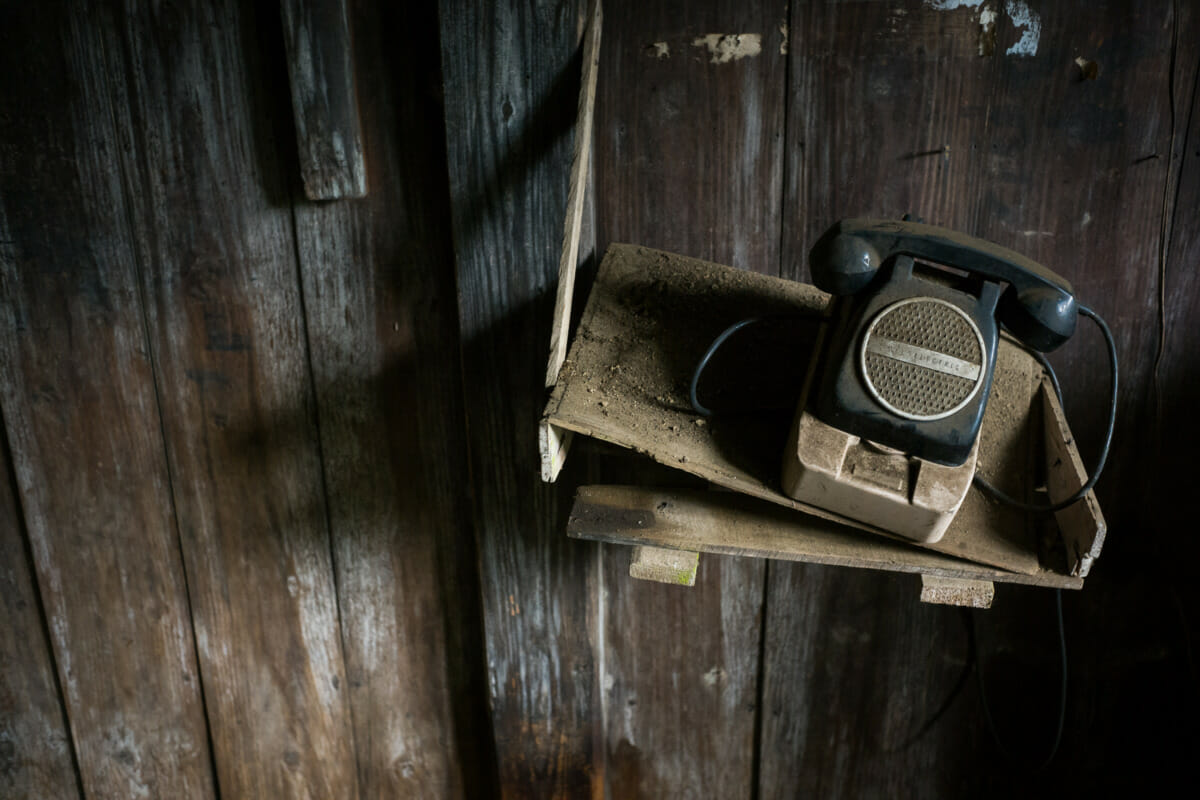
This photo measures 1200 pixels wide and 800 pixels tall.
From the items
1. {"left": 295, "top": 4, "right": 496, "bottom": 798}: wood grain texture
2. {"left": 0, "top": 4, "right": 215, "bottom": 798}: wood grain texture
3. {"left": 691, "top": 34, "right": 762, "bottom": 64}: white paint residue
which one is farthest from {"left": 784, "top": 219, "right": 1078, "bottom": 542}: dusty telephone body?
{"left": 0, "top": 4, "right": 215, "bottom": 798}: wood grain texture

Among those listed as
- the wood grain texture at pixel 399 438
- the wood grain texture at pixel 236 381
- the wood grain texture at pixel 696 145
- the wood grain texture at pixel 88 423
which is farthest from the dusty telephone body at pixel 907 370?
the wood grain texture at pixel 88 423

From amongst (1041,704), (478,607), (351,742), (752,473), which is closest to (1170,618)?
(1041,704)

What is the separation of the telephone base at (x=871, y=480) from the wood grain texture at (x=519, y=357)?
0.32m

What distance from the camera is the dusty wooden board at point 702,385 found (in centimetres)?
64

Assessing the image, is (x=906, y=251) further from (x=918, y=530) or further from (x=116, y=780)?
(x=116, y=780)

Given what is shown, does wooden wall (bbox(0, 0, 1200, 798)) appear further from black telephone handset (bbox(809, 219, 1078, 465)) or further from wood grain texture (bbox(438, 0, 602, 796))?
black telephone handset (bbox(809, 219, 1078, 465))

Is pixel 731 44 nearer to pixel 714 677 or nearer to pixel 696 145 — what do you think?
pixel 696 145

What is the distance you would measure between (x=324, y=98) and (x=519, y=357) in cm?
34

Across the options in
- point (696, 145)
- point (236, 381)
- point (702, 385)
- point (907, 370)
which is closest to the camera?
point (907, 370)

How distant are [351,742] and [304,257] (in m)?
0.71

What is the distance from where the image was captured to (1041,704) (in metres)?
1.03

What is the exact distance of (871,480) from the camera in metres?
0.61

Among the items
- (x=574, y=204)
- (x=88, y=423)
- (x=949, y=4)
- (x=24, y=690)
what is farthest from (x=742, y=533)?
(x=24, y=690)

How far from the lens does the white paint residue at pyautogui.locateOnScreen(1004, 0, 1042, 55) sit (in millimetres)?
770
